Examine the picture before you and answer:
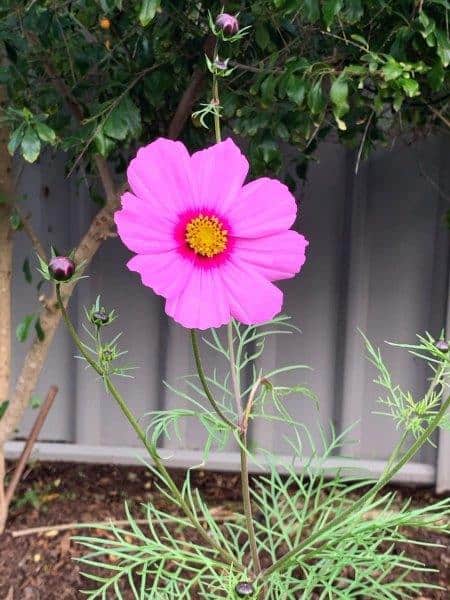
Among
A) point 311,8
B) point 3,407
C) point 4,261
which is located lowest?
point 3,407

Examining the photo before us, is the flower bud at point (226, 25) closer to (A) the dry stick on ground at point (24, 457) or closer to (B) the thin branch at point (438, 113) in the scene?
(B) the thin branch at point (438, 113)

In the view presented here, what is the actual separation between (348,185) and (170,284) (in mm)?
1347

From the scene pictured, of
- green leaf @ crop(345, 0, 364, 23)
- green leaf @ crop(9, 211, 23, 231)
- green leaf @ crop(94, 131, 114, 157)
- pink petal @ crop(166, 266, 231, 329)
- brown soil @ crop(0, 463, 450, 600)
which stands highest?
green leaf @ crop(345, 0, 364, 23)

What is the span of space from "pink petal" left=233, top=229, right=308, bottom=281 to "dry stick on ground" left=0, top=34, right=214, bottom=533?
0.67 meters

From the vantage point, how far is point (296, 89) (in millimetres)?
1174

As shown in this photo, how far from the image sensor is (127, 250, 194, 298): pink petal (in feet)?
2.68

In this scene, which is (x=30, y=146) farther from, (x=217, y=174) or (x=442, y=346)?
(x=442, y=346)

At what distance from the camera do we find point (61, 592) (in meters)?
1.51

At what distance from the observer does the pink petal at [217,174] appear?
0.83 metres

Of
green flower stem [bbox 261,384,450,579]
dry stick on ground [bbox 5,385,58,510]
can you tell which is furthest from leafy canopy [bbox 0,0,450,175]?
dry stick on ground [bbox 5,385,58,510]

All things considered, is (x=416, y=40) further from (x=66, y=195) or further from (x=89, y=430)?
(x=89, y=430)

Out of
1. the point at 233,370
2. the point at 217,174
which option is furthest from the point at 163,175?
the point at 233,370

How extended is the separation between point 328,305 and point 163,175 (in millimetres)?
1378

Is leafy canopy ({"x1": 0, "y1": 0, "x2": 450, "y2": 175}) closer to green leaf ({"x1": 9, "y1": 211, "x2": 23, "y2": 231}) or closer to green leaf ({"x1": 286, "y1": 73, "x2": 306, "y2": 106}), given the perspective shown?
green leaf ({"x1": 286, "y1": 73, "x2": 306, "y2": 106})
